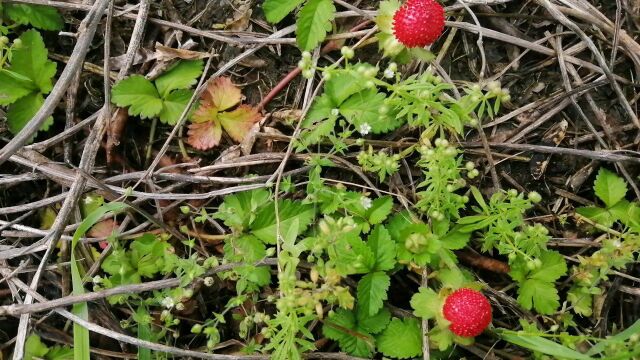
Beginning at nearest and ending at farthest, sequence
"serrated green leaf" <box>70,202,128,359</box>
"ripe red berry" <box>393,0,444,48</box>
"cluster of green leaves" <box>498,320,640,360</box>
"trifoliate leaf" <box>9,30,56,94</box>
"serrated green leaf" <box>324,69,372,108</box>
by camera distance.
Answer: "cluster of green leaves" <box>498,320,640,360</box>
"ripe red berry" <box>393,0,444,48</box>
"serrated green leaf" <box>70,202,128,359</box>
"serrated green leaf" <box>324,69,372,108</box>
"trifoliate leaf" <box>9,30,56,94</box>

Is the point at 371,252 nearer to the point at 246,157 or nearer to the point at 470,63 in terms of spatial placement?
the point at 246,157

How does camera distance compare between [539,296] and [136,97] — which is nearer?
[539,296]

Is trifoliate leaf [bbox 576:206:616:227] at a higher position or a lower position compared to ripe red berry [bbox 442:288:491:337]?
higher

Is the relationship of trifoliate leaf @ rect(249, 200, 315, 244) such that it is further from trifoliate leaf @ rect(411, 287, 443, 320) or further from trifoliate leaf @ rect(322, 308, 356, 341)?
trifoliate leaf @ rect(411, 287, 443, 320)

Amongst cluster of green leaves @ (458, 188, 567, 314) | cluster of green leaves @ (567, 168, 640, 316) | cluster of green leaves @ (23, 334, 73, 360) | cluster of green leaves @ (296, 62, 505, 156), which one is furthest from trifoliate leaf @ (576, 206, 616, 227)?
cluster of green leaves @ (23, 334, 73, 360)

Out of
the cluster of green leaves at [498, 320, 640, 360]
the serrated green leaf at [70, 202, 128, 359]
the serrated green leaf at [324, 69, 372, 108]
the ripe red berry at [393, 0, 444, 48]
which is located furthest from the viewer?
the serrated green leaf at [324, 69, 372, 108]

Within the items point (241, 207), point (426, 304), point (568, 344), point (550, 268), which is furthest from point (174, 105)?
point (568, 344)

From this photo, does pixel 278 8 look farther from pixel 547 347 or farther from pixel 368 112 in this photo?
pixel 547 347
